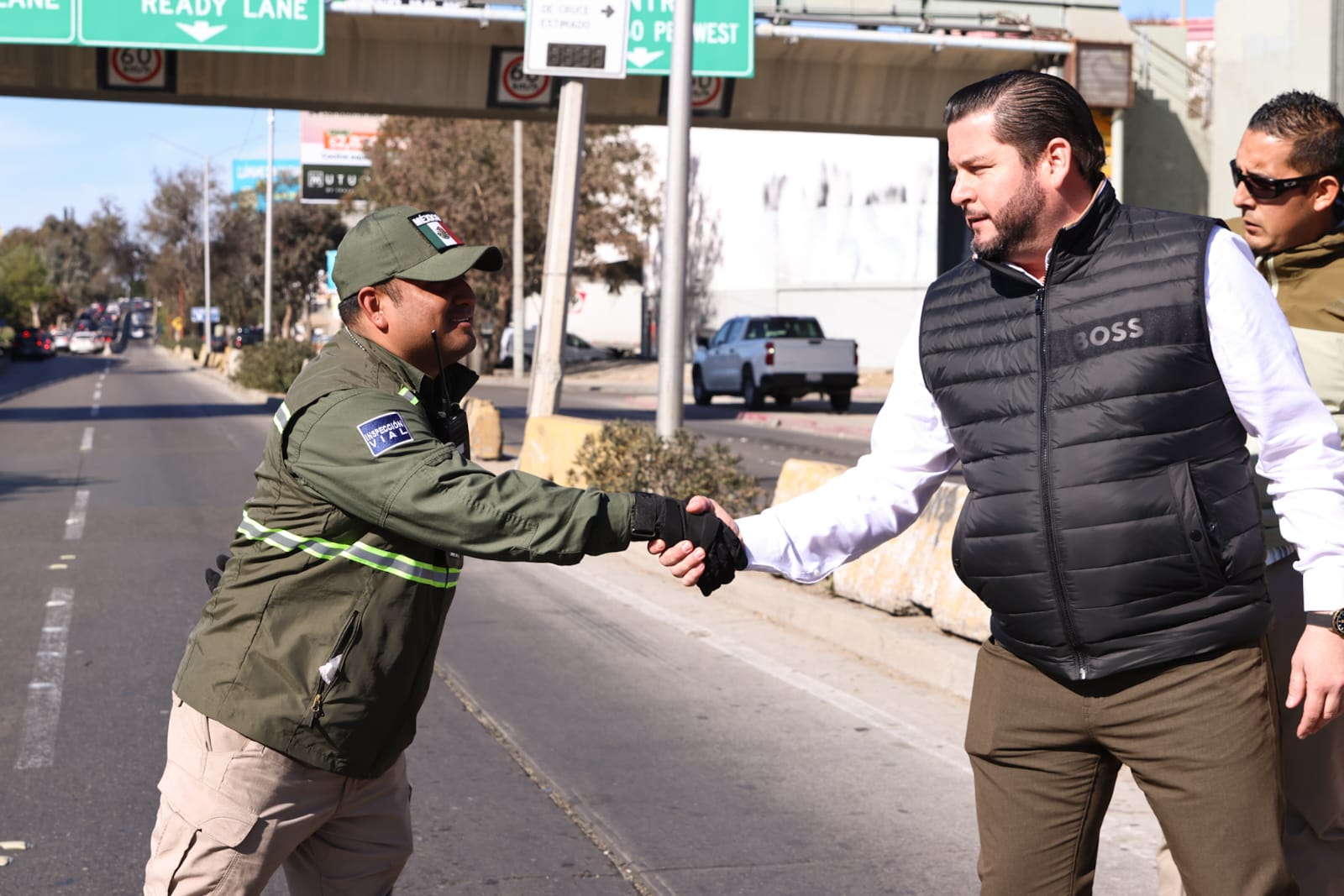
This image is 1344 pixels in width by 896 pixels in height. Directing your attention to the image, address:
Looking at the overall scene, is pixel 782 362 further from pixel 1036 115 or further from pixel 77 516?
pixel 1036 115

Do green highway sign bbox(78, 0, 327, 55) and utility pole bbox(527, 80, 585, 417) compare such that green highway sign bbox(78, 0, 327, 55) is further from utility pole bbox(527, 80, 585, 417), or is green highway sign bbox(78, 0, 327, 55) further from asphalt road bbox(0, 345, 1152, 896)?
asphalt road bbox(0, 345, 1152, 896)

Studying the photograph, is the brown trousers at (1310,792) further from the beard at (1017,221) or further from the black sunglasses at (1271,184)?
the beard at (1017,221)

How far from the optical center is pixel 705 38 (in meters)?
21.1

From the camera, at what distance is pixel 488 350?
188 feet

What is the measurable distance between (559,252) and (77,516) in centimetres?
588

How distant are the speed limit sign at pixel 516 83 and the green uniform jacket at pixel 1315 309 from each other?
2021cm

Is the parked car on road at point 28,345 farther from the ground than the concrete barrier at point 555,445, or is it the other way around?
the concrete barrier at point 555,445

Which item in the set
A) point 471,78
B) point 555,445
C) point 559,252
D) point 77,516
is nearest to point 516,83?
point 471,78

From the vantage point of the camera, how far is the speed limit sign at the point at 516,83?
23.0 meters

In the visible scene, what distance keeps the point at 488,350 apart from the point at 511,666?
50044 mm

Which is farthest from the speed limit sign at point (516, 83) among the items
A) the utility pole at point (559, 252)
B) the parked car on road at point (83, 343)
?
the parked car on road at point (83, 343)

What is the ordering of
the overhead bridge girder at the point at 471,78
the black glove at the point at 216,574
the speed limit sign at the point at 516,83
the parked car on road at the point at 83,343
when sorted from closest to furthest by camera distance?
the black glove at the point at 216,574 < the overhead bridge girder at the point at 471,78 < the speed limit sign at the point at 516,83 < the parked car on road at the point at 83,343

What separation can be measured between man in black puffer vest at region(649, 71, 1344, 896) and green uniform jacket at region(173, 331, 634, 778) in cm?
78

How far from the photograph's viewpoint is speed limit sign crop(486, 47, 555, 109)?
23.0m
